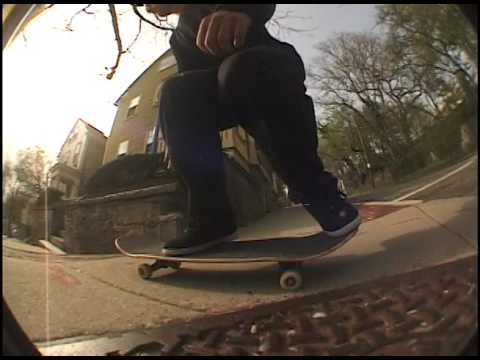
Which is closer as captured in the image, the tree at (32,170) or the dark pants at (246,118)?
the dark pants at (246,118)

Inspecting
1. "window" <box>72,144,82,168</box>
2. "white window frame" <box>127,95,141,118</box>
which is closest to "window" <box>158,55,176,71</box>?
"white window frame" <box>127,95,141,118</box>

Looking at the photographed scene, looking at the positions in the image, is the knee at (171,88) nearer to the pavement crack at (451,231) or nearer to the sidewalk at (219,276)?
the sidewalk at (219,276)

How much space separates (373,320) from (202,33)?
0.89 meters

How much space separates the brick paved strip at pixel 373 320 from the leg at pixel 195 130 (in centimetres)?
39

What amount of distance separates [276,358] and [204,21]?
0.92 m

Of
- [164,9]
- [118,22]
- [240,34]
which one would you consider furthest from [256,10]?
[118,22]

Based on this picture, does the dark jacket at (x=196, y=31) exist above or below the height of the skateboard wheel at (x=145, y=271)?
above

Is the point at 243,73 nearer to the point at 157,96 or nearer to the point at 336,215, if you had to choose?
the point at 157,96

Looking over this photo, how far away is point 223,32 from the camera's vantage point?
1342 mm

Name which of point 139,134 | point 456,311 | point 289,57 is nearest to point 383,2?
point 289,57

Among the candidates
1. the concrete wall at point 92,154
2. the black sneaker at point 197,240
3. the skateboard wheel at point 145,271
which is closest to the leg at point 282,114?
the black sneaker at point 197,240

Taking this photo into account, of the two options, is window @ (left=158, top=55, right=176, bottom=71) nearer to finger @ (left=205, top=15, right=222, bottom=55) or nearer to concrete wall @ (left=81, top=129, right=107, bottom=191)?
finger @ (left=205, top=15, right=222, bottom=55)

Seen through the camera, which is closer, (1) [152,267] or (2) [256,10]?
(2) [256,10]

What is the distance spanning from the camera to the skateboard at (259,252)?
1404 millimetres
